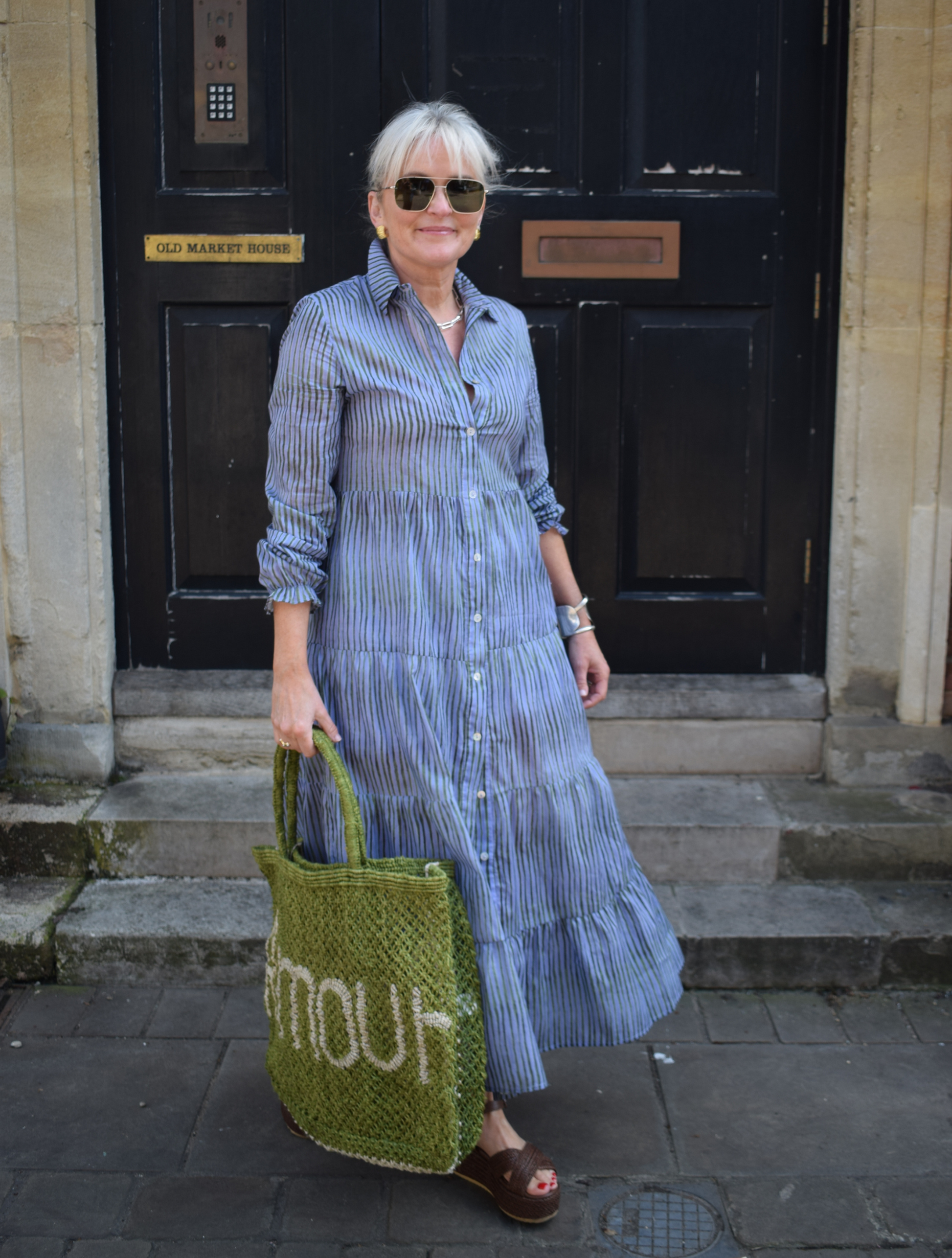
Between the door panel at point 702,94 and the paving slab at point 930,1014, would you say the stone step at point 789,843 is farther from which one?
the door panel at point 702,94

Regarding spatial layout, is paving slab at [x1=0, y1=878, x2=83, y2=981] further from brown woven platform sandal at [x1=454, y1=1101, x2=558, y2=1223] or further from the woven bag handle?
brown woven platform sandal at [x1=454, y1=1101, x2=558, y2=1223]

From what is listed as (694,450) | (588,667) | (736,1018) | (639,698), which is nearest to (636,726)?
(639,698)

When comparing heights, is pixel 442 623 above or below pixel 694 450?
below

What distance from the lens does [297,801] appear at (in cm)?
263

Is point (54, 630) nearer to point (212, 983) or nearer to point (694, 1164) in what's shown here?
point (212, 983)

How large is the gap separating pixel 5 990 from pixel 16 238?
2051 millimetres

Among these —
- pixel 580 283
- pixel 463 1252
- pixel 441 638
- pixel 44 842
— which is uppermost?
pixel 580 283

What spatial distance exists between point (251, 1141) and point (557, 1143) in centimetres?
65

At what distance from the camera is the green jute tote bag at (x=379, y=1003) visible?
2307 mm

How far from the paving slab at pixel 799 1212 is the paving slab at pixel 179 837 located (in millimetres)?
1654

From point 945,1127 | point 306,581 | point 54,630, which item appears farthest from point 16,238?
point 945,1127

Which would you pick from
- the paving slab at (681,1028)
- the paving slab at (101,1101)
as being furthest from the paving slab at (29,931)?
the paving slab at (681,1028)

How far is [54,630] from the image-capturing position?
3906 millimetres

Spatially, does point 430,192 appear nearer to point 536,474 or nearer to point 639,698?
point 536,474
